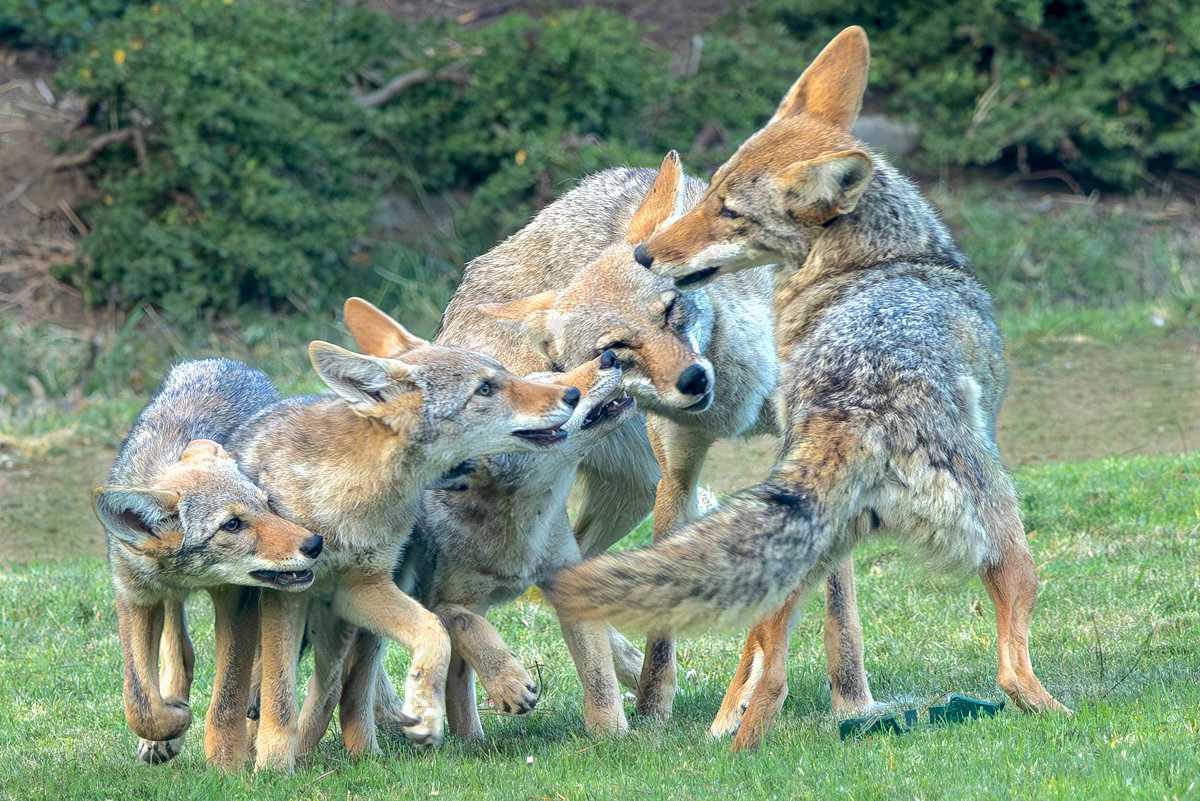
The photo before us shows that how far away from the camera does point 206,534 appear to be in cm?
521

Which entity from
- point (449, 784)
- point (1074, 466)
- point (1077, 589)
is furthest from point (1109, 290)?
point (449, 784)

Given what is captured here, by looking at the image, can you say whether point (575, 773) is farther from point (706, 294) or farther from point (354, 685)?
point (706, 294)

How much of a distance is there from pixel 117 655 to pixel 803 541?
12.6ft

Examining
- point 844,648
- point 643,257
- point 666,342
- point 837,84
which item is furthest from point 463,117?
point 844,648

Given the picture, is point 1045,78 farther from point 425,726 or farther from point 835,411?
point 425,726

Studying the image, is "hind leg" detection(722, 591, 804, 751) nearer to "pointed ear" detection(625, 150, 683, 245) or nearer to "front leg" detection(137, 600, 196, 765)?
"pointed ear" detection(625, 150, 683, 245)

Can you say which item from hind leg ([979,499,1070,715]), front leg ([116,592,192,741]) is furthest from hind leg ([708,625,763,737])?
front leg ([116,592,192,741])

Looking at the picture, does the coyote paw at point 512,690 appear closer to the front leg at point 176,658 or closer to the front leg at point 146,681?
the front leg at point 146,681

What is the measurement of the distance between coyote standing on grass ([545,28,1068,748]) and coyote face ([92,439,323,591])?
1.15m

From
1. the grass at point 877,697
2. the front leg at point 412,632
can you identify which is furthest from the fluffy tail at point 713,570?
the front leg at point 412,632

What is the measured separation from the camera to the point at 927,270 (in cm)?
562

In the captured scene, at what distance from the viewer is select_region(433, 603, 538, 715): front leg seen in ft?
18.0

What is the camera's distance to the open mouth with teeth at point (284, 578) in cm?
511

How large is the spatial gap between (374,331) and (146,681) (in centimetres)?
160
